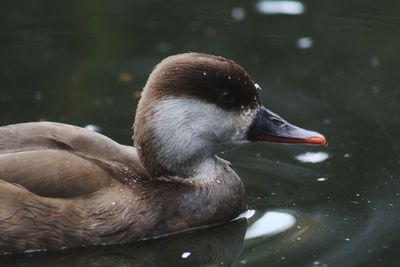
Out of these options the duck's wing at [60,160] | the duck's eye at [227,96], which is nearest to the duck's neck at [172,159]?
the duck's wing at [60,160]

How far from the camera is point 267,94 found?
8.31m

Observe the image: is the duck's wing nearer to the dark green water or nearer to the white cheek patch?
the white cheek patch

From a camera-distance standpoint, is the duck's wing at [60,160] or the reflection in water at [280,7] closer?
the duck's wing at [60,160]

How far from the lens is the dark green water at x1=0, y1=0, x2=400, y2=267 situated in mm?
5988

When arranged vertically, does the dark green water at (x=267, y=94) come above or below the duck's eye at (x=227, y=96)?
below

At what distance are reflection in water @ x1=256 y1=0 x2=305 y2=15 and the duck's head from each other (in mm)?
4035

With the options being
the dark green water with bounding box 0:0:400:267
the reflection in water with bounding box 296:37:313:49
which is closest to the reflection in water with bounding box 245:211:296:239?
the dark green water with bounding box 0:0:400:267

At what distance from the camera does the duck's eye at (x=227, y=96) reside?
6262 mm

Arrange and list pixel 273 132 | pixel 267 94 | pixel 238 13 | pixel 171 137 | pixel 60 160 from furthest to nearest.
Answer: pixel 238 13 < pixel 267 94 < pixel 273 132 < pixel 171 137 < pixel 60 160

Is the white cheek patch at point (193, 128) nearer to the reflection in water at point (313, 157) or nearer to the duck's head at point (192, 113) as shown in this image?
the duck's head at point (192, 113)

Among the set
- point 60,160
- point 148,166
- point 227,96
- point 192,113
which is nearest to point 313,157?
point 227,96

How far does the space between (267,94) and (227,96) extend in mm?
2065

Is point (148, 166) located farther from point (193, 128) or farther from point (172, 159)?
point (193, 128)

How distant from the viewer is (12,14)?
33.6 feet
